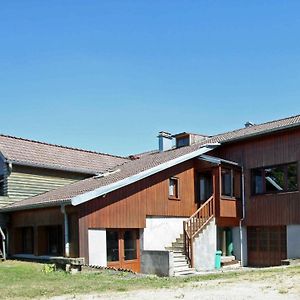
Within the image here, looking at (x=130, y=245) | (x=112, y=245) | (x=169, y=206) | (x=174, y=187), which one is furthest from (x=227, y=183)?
(x=112, y=245)

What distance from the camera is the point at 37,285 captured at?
44.9ft

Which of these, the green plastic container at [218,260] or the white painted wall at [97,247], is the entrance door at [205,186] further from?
the white painted wall at [97,247]

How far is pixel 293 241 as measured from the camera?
22422 mm

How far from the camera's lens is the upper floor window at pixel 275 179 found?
22.9 meters

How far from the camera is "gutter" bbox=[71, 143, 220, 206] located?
63.6 feet

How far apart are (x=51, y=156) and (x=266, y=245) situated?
12.0 metres

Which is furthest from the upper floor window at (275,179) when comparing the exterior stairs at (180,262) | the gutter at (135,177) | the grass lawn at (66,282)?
the grass lawn at (66,282)

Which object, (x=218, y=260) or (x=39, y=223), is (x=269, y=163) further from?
(x=39, y=223)

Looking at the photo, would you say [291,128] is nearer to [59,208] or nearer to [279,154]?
[279,154]

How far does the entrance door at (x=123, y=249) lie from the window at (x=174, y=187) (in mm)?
2907

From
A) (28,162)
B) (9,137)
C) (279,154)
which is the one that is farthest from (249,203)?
(9,137)

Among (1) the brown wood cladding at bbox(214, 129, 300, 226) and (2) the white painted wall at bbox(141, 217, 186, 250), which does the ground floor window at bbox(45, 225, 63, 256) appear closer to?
(2) the white painted wall at bbox(141, 217, 186, 250)

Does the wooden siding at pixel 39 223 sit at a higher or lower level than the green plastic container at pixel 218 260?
higher

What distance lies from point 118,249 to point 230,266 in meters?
6.17
